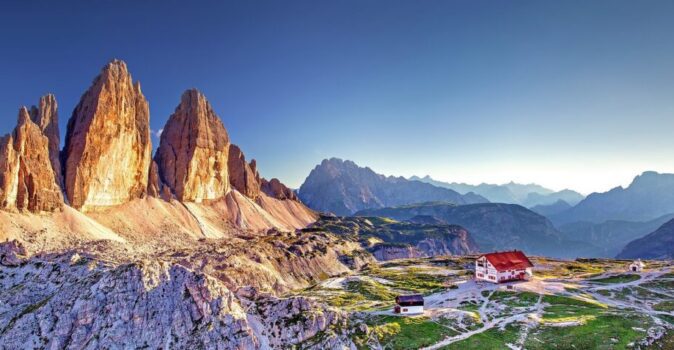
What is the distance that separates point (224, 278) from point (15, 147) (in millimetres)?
99484

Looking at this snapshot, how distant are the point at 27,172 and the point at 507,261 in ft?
562

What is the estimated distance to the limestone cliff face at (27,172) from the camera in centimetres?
14962

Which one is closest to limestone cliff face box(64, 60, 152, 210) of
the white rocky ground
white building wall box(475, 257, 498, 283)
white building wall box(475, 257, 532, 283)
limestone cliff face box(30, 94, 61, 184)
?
limestone cliff face box(30, 94, 61, 184)

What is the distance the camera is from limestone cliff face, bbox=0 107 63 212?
14962 centimetres

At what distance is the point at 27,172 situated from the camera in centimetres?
15950

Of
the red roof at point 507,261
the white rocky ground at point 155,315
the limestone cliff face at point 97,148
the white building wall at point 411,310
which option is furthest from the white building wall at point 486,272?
the limestone cliff face at point 97,148

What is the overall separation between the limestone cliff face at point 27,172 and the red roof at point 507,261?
159m

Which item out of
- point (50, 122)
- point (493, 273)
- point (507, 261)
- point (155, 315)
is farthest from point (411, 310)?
point (50, 122)

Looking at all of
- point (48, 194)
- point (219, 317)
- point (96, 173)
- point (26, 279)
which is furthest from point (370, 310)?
point (96, 173)

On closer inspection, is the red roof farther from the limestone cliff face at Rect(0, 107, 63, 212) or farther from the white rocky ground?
the limestone cliff face at Rect(0, 107, 63, 212)

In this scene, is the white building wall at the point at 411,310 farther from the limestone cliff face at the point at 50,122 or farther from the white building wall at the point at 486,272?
the limestone cliff face at the point at 50,122

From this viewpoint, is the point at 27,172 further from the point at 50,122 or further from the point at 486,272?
the point at 486,272

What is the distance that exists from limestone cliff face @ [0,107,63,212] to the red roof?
159 m

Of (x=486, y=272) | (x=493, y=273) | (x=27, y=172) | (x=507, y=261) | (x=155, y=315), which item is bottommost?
(x=155, y=315)
